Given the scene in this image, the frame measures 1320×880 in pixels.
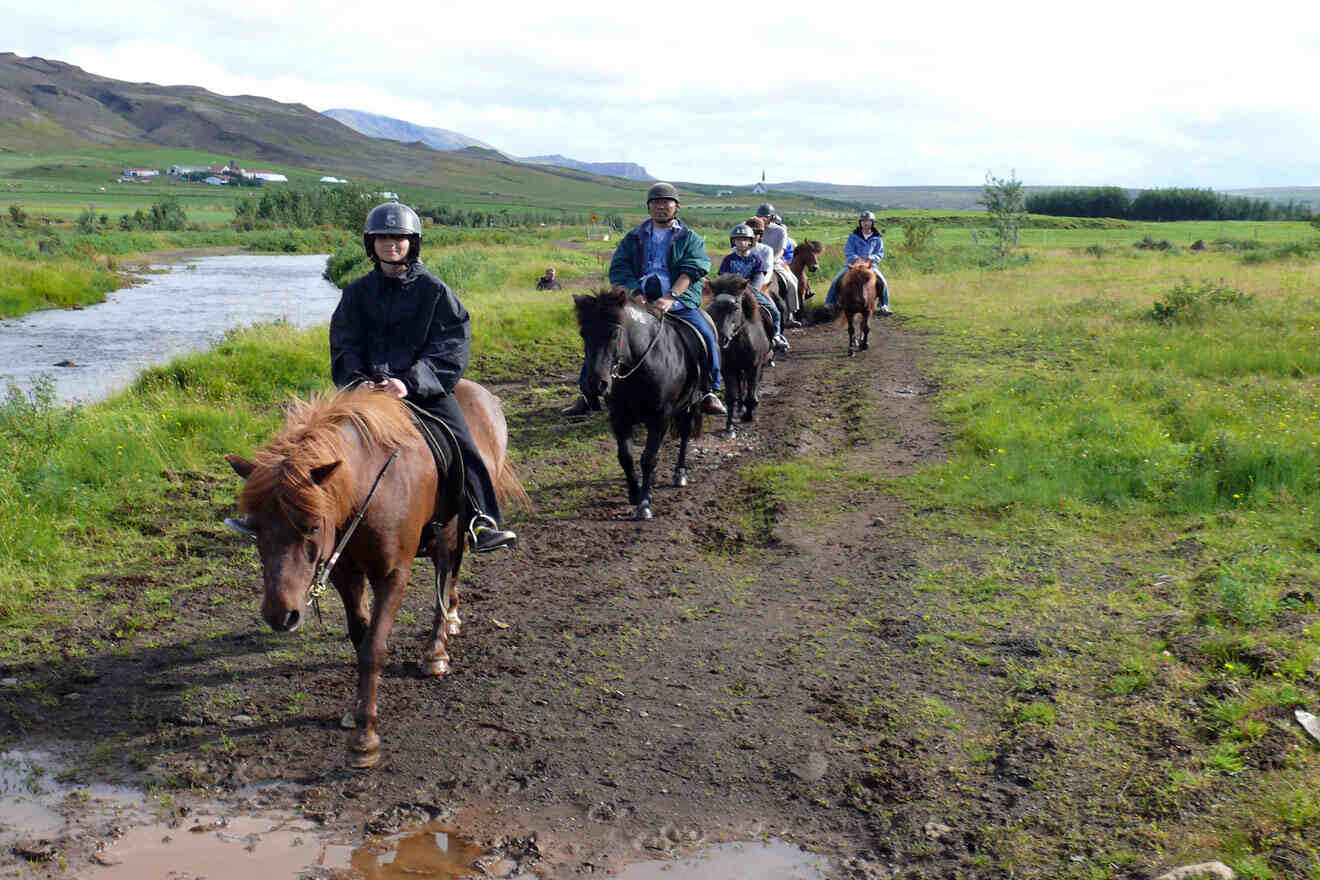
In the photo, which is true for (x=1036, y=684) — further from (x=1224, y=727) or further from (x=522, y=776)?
(x=522, y=776)

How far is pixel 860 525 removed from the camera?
8250 mm

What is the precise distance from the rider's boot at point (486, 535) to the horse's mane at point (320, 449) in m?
0.81

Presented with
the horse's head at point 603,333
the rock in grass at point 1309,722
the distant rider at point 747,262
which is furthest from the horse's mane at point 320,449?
the distant rider at point 747,262

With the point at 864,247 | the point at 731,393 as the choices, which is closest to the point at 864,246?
the point at 864,247

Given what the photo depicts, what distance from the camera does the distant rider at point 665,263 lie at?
905 centimetres

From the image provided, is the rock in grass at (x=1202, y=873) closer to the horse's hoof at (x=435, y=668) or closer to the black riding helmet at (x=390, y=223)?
the horse's hoof at (x=435, y=668)

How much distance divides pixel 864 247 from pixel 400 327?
15.1m

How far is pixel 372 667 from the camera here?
15.3 ft

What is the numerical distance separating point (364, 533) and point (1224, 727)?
14.0ft

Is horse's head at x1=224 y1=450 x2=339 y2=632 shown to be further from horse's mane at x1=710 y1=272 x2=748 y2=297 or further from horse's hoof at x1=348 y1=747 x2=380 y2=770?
horse's mane at x1=710 y1=272 x2=748 y2=297

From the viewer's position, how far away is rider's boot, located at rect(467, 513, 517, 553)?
18.0ft

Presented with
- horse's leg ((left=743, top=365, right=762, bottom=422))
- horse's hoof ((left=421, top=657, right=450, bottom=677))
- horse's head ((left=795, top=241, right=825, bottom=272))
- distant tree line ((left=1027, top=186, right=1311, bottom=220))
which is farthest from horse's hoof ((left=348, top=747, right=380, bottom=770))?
distant tree line ((left=1027, top=186, right=1311, bottom=220))

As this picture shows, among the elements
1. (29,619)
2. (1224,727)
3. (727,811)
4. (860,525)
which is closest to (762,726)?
(727,811)

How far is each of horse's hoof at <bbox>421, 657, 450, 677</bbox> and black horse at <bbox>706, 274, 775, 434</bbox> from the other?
6158 mm
